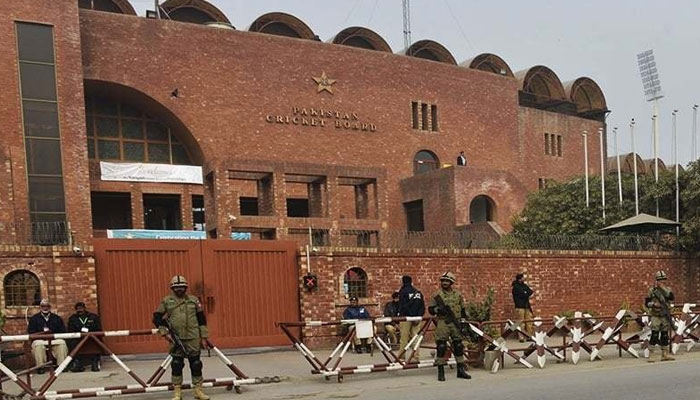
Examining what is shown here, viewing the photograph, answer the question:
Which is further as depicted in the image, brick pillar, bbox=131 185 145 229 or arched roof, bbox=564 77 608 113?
arched roof, bbox=564 77 608 113

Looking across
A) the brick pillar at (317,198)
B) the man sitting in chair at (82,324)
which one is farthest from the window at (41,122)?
the man sitting in chair at (82,324)

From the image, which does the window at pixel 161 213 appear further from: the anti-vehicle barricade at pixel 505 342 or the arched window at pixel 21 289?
the anti-vehicle barricade at pixel 505 342

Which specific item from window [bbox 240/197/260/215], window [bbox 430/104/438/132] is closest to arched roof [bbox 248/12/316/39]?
window [bbox 430/104/438/132]

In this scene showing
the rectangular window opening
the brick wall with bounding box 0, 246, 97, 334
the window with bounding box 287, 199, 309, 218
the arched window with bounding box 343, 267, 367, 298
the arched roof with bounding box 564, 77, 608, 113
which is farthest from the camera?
the arched roof with bounding box 564, 77, 608, 113

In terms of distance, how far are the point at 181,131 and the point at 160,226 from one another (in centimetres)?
550

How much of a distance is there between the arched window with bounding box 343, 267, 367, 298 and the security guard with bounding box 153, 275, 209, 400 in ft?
20.5

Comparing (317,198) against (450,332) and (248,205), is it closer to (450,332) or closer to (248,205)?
(248,205)

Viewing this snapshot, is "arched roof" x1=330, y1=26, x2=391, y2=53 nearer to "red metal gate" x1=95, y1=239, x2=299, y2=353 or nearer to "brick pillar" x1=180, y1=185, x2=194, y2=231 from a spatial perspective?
"brick pillar" x1=180, y1=185, x2=194, y2=231

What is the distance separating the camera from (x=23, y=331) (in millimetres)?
11766

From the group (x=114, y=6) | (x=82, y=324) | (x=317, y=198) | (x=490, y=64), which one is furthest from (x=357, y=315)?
(x=490, y=64)

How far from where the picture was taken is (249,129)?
3023cm

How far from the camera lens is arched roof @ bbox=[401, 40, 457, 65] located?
127 feet

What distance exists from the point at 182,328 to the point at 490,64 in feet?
119

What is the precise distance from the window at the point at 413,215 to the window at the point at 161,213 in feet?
37.2
